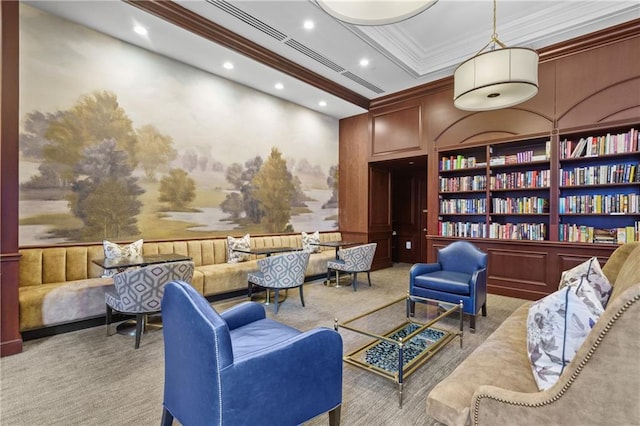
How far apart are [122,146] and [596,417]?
506 centimetres

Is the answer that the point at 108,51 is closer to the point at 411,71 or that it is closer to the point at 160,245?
the point at 160,245

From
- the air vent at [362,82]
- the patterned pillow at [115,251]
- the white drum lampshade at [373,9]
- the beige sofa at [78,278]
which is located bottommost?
the beige sofa at [78,278]

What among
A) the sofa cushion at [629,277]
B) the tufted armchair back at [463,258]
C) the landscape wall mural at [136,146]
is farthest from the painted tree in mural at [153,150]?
the sofa cushion at [629,277]

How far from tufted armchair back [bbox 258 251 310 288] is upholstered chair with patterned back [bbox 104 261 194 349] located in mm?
1104

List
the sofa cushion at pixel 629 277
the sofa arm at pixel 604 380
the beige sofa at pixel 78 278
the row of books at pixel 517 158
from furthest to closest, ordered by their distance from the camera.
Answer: the row of books at pixel 517 158 < the beige sofa at pixel 78 278 < the sofa cushion at pixel 629 277 < the sofa arm at pixel 604 380

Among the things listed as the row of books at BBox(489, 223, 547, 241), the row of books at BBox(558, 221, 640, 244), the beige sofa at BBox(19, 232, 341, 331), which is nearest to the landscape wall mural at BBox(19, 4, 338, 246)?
the beige sofa at BBox(19, 232, 341, 331)

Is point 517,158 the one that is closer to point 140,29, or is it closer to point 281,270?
point 281,270

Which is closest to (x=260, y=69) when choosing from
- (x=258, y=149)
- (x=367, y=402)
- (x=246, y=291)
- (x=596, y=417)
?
(x=258, y=149)

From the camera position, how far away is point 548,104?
442 cm

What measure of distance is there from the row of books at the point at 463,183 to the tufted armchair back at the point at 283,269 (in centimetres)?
306

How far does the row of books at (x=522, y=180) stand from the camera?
4448mm

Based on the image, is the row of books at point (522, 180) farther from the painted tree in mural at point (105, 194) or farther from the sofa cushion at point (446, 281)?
the painted tree in mural at point (105, 194)

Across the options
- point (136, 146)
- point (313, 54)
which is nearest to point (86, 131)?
point (136, 146)

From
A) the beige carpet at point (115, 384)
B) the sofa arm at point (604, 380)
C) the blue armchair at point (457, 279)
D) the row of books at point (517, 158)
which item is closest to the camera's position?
the sofa arm at point (604, 380)
